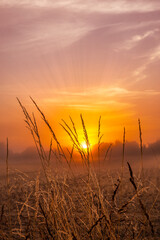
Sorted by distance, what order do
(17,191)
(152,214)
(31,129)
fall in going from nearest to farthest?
(31,129), (152,214), (17,191)

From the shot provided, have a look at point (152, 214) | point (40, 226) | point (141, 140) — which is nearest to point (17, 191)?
point (152, 214)

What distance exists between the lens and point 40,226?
5.31 feet

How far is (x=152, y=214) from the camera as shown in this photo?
4.18 m

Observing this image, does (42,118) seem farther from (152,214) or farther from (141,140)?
(152,214)

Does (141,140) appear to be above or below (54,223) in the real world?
above

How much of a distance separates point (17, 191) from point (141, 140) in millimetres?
5678

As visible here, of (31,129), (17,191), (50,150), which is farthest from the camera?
(17,191)

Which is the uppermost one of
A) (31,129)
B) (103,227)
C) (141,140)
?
(31,129)

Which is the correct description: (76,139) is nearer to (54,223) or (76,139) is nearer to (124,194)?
(54,223)

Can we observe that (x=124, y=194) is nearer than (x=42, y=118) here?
No

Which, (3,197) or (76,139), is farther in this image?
(3,197)

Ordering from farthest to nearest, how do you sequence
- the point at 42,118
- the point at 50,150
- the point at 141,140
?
the point at 50,150, the point at 42,118, the point at 141,140

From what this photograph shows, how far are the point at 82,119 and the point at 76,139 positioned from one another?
0.11 m

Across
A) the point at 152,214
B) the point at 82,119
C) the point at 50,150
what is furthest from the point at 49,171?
the point at 152,214
